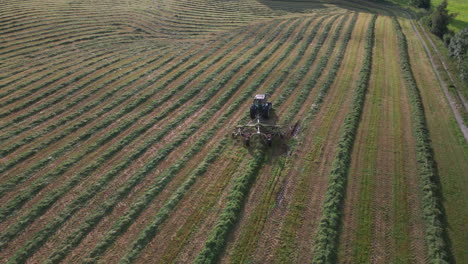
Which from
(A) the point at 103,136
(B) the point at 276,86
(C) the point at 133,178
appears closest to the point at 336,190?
(C) the point at 133,178

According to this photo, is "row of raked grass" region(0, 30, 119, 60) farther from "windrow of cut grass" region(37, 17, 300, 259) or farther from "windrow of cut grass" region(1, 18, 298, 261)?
"windrow of cut grass" region(37, 17, 300, 259)

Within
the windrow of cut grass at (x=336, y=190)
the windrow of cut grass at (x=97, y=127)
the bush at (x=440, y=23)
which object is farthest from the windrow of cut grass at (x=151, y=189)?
the bush at (x=440, y=23)

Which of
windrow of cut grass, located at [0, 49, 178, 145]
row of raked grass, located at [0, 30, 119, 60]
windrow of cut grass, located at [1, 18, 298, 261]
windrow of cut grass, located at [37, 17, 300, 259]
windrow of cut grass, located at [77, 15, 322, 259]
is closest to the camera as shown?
A: windrow of cut grass, located at [77, 15, 322, 259]

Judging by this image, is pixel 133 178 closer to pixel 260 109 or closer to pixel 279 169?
pixel 279 169

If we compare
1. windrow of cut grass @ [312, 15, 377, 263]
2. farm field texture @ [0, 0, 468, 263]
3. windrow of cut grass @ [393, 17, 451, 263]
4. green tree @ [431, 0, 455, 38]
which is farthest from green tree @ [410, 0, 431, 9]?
windrow of cut grass @ [312, 15, 377, 263]

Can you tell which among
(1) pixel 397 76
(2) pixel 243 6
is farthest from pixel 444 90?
(2) pixel 243 6

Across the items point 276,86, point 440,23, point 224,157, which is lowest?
point 224,157
